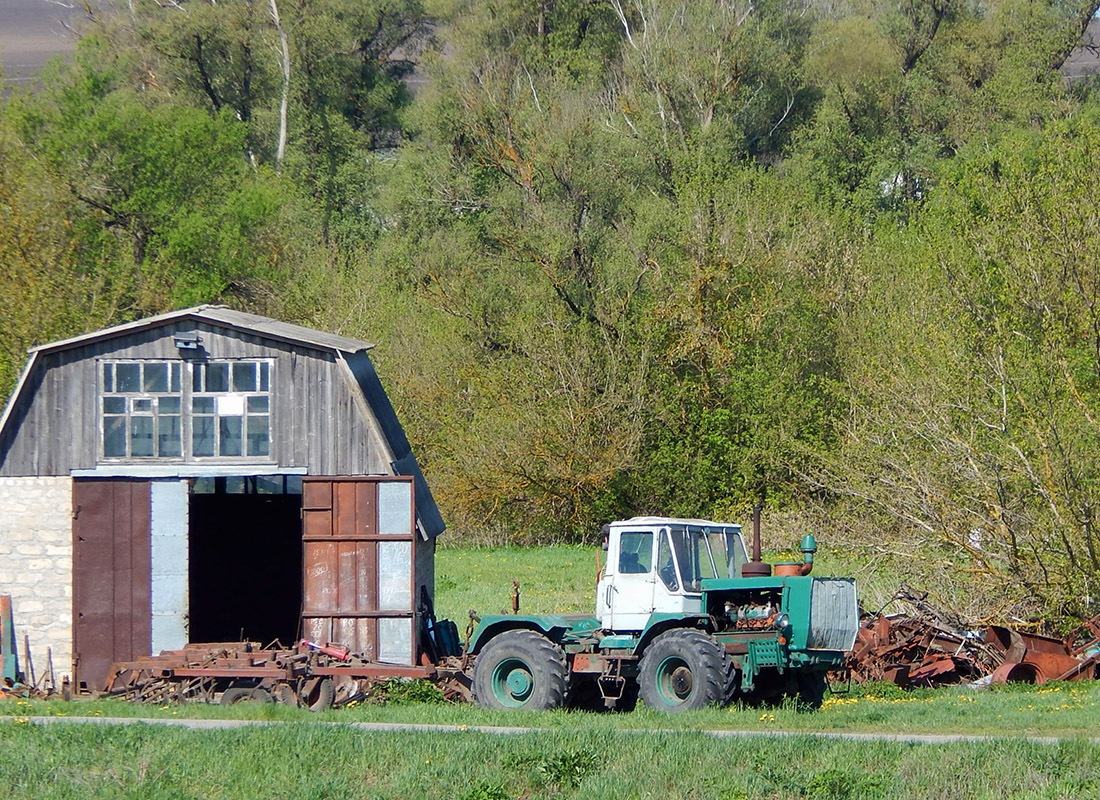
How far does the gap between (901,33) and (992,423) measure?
120 ft

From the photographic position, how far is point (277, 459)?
22406mm

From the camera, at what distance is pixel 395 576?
72.5ft

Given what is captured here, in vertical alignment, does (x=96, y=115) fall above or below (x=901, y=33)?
below

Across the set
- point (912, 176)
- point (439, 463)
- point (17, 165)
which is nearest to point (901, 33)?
point (912, 176)

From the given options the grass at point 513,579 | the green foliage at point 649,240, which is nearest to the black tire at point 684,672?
the green foliage at point 649,240

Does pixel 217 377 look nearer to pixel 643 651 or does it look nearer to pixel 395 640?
pixel 395 640

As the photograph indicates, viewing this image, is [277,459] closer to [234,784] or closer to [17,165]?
[234,784]

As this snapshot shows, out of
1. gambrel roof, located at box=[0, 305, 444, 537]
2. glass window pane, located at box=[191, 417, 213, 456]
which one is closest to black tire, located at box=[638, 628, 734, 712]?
gambrel roof, located at box=[0, 305, 444, 537]

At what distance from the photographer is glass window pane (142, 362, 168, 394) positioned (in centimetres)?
2255

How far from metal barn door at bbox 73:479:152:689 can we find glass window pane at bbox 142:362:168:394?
146 centimetres

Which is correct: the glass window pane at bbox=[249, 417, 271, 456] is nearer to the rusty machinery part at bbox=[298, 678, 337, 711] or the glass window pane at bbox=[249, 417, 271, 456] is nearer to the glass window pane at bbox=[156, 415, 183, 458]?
the glass window pane at bbox=[156, 415, 183, 458]

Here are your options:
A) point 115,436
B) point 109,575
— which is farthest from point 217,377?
point 109,575

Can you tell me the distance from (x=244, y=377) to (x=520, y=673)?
22.5 feet

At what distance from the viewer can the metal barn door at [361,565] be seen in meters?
22.0
